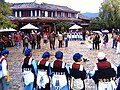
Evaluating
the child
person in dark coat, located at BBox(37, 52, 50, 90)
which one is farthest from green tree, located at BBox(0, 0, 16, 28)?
person in dark coat, located at BBox(37, 52, 50, 90)

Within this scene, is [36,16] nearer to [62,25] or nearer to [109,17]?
[62,25]

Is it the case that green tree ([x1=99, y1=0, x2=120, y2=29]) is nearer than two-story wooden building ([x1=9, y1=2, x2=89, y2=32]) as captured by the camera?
No

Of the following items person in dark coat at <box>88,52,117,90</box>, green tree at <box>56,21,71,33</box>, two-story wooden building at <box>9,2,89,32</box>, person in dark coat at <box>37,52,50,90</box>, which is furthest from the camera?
green tree at <box>56,21,71,33</box>

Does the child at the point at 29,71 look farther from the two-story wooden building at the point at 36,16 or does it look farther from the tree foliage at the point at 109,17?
the tree foliage at the point at 109,17

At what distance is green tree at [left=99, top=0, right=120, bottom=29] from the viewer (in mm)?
53094

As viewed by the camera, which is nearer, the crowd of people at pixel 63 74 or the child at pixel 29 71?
the crowd of people at pixel 63 74

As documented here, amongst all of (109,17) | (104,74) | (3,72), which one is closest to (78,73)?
(104,74)

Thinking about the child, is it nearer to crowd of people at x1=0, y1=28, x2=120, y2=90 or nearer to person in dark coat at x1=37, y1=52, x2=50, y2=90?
crowd of people at x1=0, y1=28, x2=120, y2=90

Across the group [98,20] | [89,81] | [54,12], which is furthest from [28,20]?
[89,81]

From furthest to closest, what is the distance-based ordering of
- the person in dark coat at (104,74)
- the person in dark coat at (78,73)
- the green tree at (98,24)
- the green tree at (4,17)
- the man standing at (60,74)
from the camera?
the green tree at (98,24) → the green tree at (4,17) → the man standing at (60,74) → the person in dark coat at (78,73) → the person in dark coat at (104,74)

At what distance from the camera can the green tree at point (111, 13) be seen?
53.1 metres

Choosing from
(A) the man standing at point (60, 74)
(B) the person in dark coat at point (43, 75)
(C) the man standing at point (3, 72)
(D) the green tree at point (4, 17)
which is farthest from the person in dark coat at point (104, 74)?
(D) the green tree at point (4, 17)

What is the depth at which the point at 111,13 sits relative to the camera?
175 feet

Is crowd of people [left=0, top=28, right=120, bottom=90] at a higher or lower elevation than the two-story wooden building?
higher
